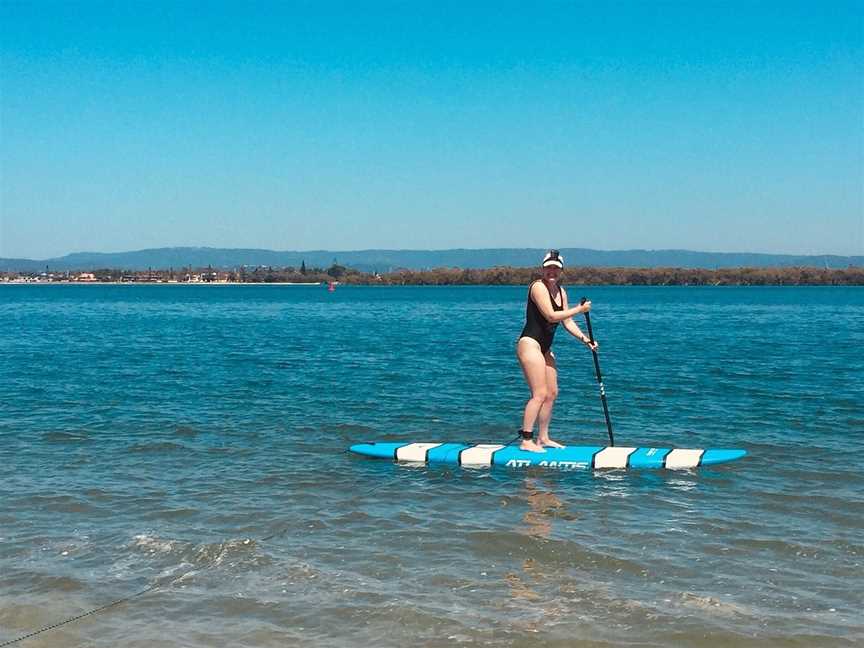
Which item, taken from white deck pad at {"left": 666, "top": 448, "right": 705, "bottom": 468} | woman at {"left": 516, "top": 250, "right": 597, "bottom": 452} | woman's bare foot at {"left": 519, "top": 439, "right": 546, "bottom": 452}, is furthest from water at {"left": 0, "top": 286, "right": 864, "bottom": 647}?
woman at {"left": 516, "top": 250, "right": 597, "bottom": 452}

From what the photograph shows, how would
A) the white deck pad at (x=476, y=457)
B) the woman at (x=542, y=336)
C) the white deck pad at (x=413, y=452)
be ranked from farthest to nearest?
the white deck pad at (x=413, y=452)
the white deck pad at (x=476, y=457)
the woman at (x=542, y=336)

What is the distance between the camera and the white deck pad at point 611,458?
1273 centimetres

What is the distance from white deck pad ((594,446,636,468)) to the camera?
12.7 metres

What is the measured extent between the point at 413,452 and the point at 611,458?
9.61 ft

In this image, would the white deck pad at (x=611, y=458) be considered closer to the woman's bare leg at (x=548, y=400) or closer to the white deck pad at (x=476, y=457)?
the woman's bare leg at (x=548, y=400)

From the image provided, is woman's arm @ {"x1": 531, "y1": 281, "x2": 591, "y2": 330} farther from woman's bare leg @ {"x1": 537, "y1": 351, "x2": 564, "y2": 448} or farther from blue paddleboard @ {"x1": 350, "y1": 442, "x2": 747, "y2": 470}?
blue paddleboard @ {"x1": 350, "y1": 442, "x2": 747, "y2": 470}

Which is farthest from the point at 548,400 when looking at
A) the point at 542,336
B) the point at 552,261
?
the point at 552,261

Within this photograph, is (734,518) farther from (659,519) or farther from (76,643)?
(76,643)

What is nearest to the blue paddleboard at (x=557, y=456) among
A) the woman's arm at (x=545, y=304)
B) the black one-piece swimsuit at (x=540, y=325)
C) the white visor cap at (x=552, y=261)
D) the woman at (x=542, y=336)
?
the woman at (x=542, y=336)

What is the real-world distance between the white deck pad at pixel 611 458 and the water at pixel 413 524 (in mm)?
280

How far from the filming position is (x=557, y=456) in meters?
12.9

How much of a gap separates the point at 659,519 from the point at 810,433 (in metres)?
6.82

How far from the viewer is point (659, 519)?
404 inches

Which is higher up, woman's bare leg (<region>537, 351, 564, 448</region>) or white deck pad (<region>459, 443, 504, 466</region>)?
woman's bare leg (<region>537, 351, 564, 448</region>)
